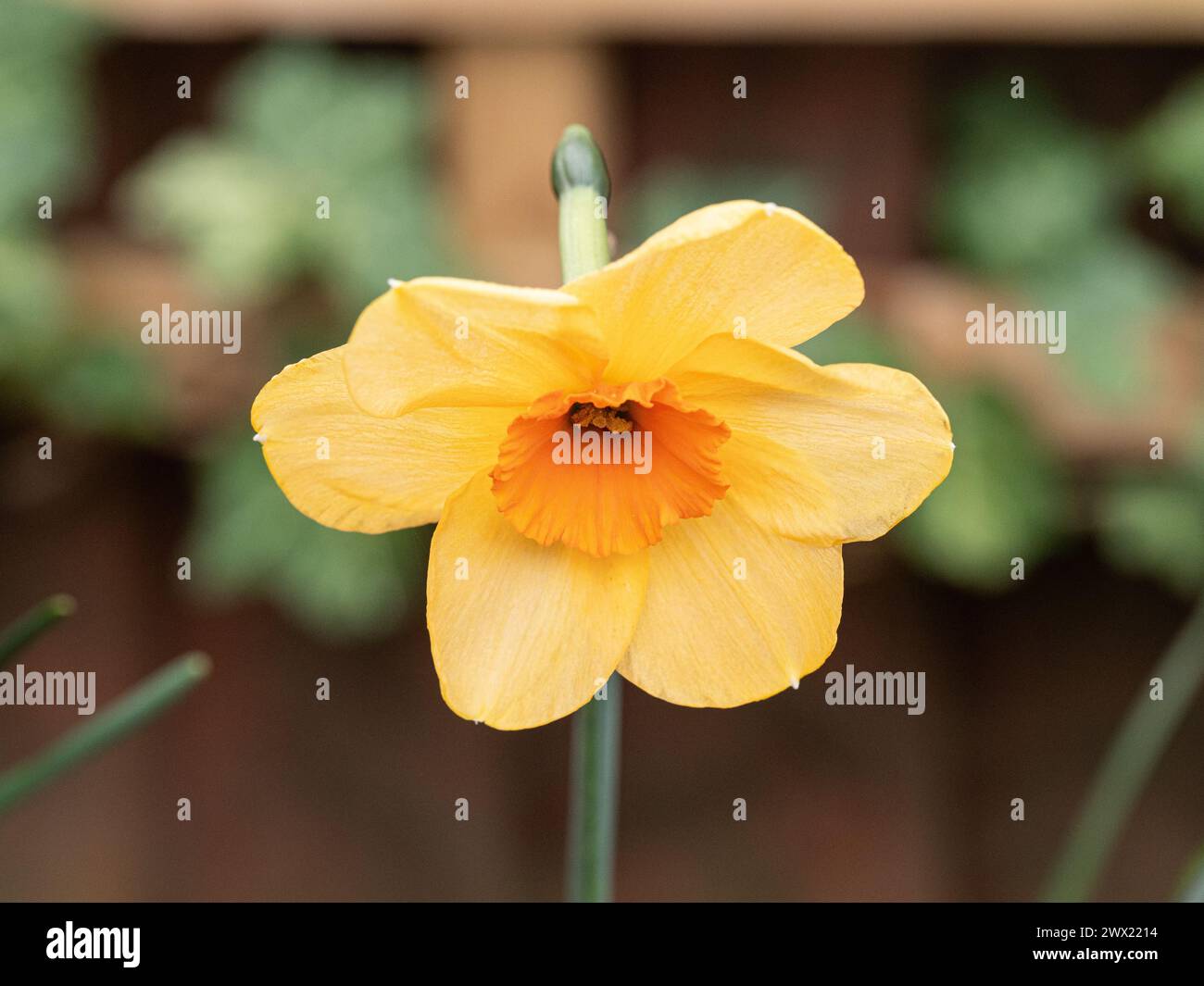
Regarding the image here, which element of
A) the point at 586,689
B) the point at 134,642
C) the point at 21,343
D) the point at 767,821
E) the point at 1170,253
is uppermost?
the point at 1170,253

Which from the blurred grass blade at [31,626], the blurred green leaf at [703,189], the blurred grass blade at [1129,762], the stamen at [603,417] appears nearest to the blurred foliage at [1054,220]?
the blurred green leaf at [703,189]

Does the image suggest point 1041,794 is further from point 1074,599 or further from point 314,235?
point 314,235

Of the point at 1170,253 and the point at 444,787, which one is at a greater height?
the point at 1170,253

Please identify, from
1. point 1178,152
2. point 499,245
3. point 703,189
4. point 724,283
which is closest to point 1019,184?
point 1178,152

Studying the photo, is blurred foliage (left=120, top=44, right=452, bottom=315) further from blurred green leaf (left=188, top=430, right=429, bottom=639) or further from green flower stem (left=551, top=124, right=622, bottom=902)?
green flower stem (left=551, top=124, right=622, bottom=902)

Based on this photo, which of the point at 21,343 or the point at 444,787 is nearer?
the point at 21,343

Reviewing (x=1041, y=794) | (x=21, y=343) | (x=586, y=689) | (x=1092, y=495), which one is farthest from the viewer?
(x=1041, y=794)

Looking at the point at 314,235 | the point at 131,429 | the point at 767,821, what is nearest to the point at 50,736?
the point at 131,429
